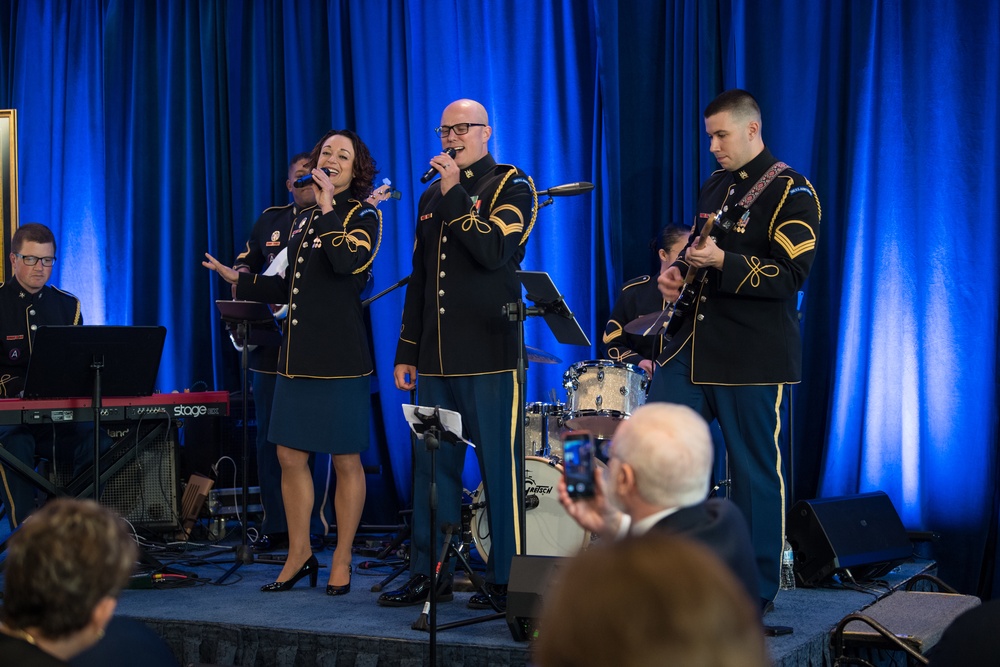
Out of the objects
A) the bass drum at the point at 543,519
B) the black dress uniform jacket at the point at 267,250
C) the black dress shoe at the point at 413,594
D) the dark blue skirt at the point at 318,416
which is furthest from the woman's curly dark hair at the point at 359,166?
the black dress shoe at the point at 413,594

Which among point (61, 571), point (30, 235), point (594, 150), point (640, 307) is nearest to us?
point (61, 571)

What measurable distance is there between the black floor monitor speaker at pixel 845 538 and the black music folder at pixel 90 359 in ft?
9.01

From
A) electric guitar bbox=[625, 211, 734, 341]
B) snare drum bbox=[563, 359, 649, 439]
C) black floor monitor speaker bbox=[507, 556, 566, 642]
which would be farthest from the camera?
snare drum bbox=[563, 359, 649, 439]

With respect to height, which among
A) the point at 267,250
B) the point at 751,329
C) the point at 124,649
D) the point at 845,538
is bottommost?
the point at 845,538

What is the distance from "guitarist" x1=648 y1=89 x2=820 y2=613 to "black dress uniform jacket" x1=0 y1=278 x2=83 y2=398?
343cm

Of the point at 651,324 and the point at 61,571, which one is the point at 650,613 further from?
the point at 651,324

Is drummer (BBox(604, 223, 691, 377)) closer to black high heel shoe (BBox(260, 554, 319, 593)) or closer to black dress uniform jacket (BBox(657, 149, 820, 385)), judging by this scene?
black dress uniform jacket (BBox(657, 149, 820, 385))

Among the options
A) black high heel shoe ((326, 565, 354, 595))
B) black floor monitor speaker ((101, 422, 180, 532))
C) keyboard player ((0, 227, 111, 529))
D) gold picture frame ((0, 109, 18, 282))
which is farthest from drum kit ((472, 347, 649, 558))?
gold picture frame ((0, 109, 18, 282))

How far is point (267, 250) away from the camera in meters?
5.59

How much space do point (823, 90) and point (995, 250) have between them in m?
1.10

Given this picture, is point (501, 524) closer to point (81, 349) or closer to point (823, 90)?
point (81, 349)

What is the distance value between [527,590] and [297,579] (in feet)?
4.60

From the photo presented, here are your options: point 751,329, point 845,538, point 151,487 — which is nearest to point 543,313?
point 751,329

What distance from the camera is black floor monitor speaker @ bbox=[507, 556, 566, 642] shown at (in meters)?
3.42
